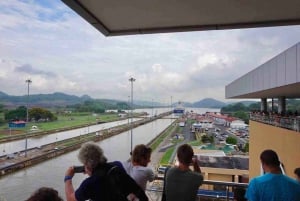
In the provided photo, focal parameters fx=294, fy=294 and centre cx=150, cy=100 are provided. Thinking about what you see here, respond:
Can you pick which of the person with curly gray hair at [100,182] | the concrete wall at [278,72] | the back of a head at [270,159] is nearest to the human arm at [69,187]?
the person with curly gray hair at [100,182]

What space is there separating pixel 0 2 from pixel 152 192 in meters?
1.94

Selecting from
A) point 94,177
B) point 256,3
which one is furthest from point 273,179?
point 256,3

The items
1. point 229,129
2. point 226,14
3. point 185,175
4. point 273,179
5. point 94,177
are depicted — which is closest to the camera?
point 94,177

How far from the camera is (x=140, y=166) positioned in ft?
6.06

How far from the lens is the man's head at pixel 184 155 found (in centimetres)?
179

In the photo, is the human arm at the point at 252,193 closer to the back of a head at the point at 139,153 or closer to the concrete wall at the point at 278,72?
the back of a head at the point at 139,153

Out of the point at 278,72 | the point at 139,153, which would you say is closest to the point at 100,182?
the point at 139,153

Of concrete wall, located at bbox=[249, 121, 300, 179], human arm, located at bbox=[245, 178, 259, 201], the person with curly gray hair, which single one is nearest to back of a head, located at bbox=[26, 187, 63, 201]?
the person with curly gray hair

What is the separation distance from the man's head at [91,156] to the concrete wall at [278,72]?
4295 millimetres

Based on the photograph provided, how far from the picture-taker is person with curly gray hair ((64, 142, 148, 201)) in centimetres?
146

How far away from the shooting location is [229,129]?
32.4 metres

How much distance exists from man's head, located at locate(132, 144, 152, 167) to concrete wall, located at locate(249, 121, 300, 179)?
545 cm

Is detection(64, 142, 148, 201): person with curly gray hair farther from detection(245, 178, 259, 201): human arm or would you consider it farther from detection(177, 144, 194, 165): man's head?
detection(245, 178, 259, 201): human arm

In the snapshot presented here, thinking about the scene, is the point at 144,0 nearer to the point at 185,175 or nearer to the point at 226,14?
the point at 226,14
